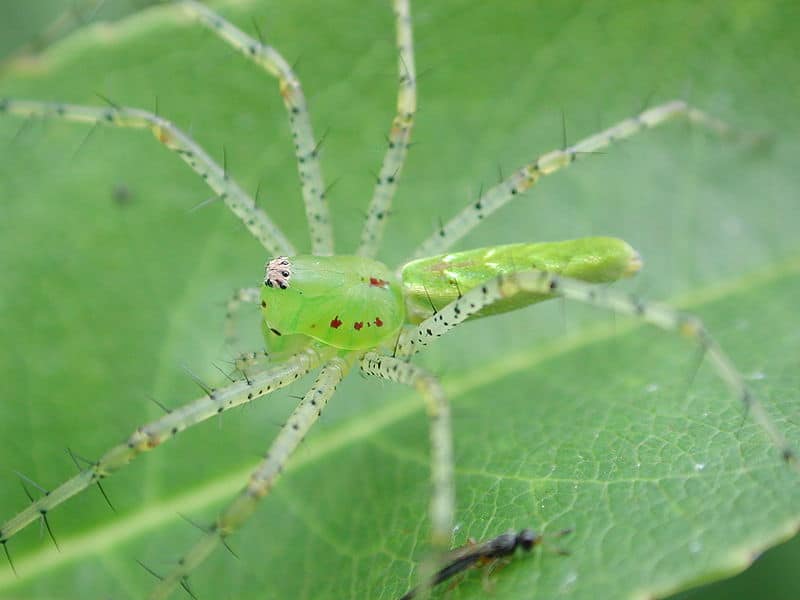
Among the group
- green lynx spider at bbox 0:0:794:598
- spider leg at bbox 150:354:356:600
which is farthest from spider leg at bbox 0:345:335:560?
spider leg at bbox 150:354:356:600

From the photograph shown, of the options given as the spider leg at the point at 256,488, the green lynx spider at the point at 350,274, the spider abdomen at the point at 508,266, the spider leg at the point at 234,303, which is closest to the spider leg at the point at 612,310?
the green lynx spider at the point at 350,274

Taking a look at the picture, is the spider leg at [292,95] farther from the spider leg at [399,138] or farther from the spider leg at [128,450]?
the spider leg at [128,450]

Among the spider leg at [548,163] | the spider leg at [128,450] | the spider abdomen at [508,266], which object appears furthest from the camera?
the spider leg at [548,163]

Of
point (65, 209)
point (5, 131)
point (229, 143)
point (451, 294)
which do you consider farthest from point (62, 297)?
point (451, 294)

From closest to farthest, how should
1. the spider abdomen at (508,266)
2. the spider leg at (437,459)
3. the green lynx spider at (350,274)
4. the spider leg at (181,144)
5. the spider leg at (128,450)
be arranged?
the spider leg at (437,459), the spider leg at (128,450), the green lynx spider at (350,274), the spider abdomen at (508,266), the spider leg at (181,144)

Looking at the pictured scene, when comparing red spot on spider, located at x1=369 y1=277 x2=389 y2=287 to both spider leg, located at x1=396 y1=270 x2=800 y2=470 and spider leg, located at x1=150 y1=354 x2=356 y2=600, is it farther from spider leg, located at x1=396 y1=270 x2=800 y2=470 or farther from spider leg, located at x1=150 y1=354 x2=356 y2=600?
spider leg, located at x1=150 y1=354 x2=356 y2=600

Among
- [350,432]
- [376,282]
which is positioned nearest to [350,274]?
[376,282]

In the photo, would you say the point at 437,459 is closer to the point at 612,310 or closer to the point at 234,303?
the point at 612,310
